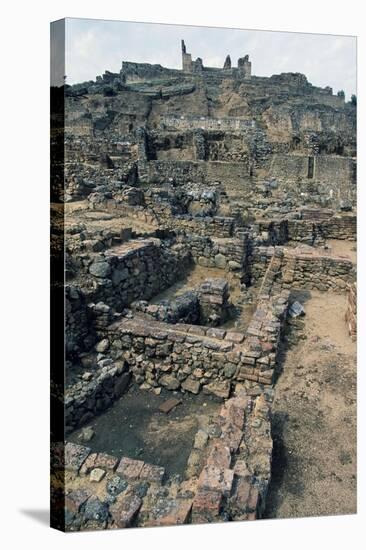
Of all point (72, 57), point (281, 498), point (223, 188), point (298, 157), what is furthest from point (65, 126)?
point (298, 157)

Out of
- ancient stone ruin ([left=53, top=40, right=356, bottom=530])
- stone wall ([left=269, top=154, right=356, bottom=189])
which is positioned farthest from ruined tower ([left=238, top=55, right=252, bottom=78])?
stone wall ([left=269, top=154, right=356, bottom=189])

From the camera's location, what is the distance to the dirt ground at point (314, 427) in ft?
15.6

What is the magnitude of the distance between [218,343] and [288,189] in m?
15.5

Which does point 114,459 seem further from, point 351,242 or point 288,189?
point 288,189

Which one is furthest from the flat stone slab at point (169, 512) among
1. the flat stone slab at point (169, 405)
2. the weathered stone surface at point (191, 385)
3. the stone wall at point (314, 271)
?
the stone wall at point (314, 271)

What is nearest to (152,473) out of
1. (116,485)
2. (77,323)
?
(116,485)

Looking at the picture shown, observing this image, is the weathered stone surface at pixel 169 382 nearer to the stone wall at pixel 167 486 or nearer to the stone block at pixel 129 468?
the stone wall at pixel 167 486

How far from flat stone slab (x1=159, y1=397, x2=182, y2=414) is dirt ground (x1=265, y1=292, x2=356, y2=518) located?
50.0 inches

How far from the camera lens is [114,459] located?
4582 mm

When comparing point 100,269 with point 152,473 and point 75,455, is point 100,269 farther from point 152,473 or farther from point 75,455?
point 152,473

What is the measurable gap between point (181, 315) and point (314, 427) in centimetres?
281

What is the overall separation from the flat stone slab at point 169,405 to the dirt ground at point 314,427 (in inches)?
50.0

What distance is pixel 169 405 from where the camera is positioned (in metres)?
5.89

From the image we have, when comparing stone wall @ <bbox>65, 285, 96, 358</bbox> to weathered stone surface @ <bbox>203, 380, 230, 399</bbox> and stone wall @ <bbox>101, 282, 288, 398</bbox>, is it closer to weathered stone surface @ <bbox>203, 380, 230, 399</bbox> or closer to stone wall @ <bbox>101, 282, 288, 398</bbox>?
stone wall @ <bbox>101, 282, 288, 398</bbox>
